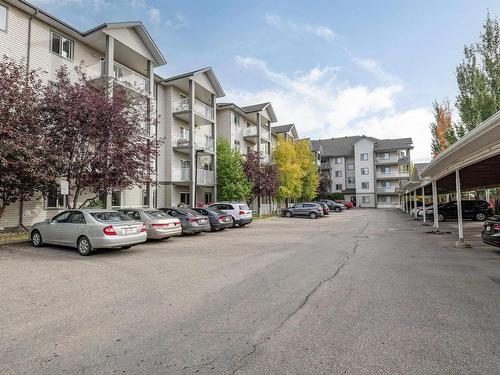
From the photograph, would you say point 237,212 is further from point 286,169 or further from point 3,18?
point 286,169

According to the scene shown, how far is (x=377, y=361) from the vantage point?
3.51 meters

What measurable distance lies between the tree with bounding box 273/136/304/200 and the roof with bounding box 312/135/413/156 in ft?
108

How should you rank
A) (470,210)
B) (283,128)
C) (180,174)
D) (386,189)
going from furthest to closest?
(386,189) < (283,128) < (180,174) < (470,210)

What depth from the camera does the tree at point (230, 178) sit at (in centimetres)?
2977

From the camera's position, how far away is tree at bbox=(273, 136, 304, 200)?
39781 mm

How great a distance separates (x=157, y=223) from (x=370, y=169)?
61.7 metres

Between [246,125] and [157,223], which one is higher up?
[246,125]

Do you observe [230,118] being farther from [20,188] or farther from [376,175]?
[376,175]

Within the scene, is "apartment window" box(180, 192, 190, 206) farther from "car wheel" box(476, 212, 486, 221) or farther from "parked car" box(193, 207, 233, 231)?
"car wheel" box(476, 212, 486, 221)

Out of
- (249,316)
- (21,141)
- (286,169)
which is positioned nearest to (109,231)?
(21,141)

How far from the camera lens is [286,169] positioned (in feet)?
132

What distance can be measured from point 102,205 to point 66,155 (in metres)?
5.35

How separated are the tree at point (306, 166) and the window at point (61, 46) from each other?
30129 mm

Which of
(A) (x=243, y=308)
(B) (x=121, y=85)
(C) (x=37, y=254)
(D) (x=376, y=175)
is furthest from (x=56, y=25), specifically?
(D) (x=376, y=175)
